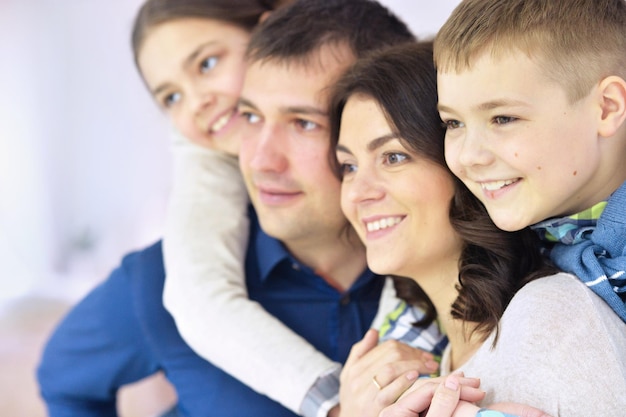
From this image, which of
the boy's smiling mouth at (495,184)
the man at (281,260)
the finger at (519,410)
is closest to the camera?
the finger at (519,410)

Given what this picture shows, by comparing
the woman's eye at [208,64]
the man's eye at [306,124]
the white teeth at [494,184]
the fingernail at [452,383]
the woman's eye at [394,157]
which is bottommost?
the fingernail at [452,383]

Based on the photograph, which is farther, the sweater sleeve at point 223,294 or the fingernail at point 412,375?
the sweater sleeve at point 223,294

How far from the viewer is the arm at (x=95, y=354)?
198 cm

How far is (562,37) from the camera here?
1.20m

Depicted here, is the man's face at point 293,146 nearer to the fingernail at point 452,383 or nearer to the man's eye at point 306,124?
the man's eye at point 306,124

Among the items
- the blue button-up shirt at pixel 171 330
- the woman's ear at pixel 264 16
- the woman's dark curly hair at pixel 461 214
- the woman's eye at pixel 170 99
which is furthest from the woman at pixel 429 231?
the woman's eye at pixel 170 99

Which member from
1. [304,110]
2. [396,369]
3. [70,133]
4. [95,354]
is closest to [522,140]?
[396,369]

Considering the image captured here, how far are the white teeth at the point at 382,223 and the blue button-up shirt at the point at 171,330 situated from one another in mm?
332

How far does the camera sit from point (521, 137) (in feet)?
3.99

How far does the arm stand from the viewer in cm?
198

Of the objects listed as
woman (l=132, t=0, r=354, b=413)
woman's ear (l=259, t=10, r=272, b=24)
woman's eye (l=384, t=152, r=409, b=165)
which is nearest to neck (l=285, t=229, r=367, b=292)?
woman (l=132, t=0, r=354, b=413)

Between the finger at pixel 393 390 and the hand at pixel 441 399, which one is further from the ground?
the hand at pixel 441 399

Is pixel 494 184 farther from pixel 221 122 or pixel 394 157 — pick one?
pixel 221 122

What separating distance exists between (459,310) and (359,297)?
0.45m
